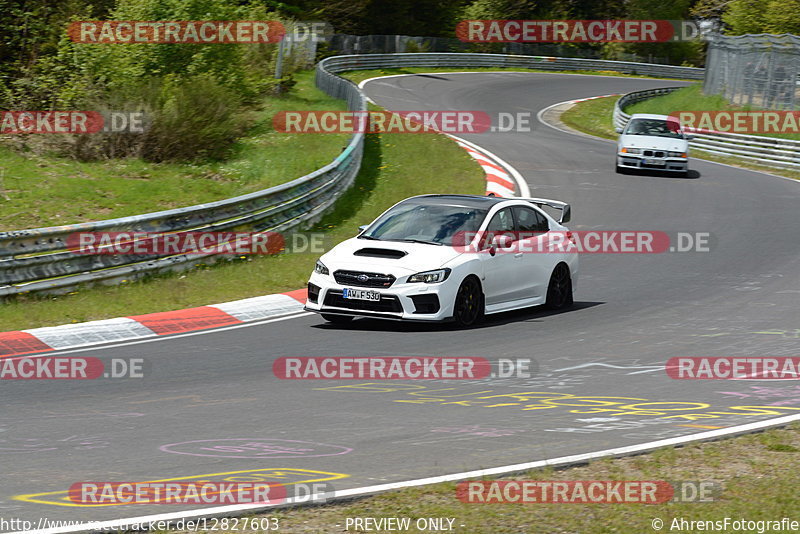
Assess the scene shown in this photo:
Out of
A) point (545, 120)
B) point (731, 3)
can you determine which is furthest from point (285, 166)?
point (731, 3)

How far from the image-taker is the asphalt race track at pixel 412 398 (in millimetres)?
6898

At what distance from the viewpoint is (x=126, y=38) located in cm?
2831

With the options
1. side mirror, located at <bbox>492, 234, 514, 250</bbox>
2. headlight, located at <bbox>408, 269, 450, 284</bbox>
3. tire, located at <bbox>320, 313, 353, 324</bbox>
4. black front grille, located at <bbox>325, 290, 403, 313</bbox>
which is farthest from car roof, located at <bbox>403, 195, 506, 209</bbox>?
black front grille, located at <bbox>325, 290, 403, 313</bbox>

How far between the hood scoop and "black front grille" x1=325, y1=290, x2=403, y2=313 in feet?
1.90

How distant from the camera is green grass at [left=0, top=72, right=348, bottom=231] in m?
17.8

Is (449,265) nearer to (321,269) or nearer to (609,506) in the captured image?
(321,269)

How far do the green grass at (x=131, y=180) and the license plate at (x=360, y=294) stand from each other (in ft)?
22.0

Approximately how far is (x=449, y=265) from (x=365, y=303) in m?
1.04

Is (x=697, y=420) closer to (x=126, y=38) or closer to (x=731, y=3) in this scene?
(x=126, y=38)

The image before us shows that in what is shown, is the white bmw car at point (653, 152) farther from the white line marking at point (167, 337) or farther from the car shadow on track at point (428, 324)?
the white line marking at point (167, 337)

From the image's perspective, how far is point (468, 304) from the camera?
497 inches

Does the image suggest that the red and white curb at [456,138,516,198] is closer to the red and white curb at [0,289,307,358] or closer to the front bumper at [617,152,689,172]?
the front bumper at [617,152,689,172]

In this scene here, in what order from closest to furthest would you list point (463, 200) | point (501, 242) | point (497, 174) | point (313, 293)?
1. point (313, 293)
2. point (501, 242)
3. point (463, 200)
4. point (497, 174)

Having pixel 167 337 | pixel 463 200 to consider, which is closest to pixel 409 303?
pixel 463 200
